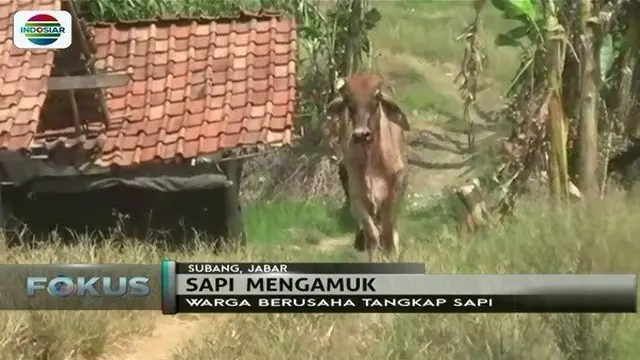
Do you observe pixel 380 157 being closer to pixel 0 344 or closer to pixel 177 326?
pixel 177 326

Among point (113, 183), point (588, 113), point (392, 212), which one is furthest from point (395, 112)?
point (113, 183)

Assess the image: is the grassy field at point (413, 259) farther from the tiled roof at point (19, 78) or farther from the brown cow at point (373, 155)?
the tiled roof at point (19, 78)

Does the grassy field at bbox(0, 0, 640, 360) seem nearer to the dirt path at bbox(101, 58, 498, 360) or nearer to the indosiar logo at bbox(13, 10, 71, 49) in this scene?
the dirt path at bbox(101, 58, 498, 360)

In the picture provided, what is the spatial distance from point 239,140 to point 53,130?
1.48 feet

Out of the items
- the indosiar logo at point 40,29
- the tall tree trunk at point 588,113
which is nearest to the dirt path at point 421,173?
the tall tree trunk at point 588,113

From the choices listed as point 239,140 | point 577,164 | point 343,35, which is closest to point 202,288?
point 239,140

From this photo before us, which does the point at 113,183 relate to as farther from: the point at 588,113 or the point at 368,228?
the point at 588,113

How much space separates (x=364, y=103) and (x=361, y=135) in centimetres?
10

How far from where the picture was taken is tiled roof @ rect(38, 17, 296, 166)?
225 centimetres

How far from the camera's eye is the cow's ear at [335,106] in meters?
2.31

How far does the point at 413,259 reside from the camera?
7.39ft

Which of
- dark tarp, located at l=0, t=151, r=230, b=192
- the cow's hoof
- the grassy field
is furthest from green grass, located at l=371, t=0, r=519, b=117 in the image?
dark tarp, located at l=0, t=151, r=230, b=192

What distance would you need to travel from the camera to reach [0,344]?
2266mm

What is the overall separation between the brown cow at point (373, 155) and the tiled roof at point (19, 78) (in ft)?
2.32
